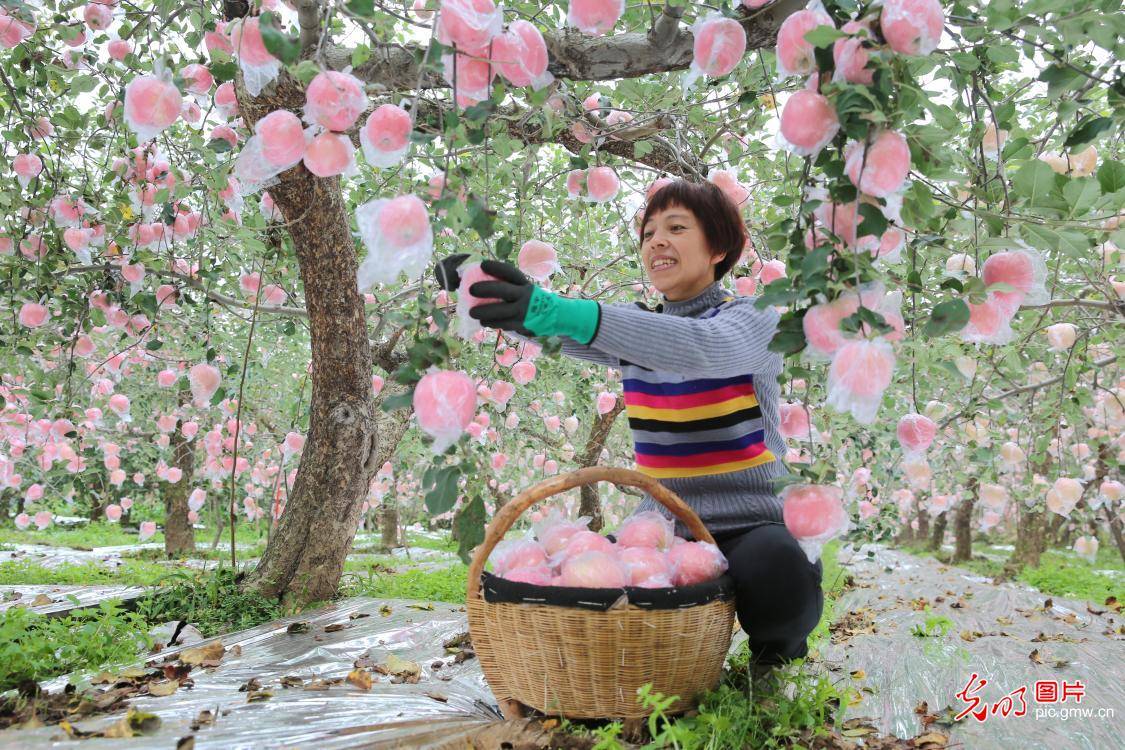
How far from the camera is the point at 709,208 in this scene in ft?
5.73

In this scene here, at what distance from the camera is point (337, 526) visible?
2.86 m

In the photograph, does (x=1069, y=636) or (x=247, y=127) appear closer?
(x=247, y=127)

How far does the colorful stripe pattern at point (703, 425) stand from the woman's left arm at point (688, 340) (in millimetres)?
214

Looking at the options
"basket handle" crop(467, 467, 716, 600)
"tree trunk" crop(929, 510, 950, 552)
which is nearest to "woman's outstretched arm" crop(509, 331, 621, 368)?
"basket handle" crop(467, 467, 716, 600)

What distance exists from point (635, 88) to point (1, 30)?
1.48 metres

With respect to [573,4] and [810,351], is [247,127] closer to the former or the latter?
[573,4]

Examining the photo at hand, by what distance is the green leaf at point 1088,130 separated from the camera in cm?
93

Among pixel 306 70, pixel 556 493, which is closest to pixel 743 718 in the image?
pixel 556 493

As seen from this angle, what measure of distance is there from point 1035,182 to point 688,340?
55 cm

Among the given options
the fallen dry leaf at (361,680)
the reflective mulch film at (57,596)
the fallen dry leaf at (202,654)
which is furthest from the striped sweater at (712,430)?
the reflective mulch film at (57,596)

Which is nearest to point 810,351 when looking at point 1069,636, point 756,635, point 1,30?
point 756,635

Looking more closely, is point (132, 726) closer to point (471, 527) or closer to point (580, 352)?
point (471, 527)

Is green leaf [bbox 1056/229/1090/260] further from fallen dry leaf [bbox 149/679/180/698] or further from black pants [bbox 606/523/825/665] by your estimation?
fallen dry leaf [bbox 149/679/180/698]

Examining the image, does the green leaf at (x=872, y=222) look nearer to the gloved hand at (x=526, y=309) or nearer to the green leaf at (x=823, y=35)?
the green leaf at (x=823, y=35)
